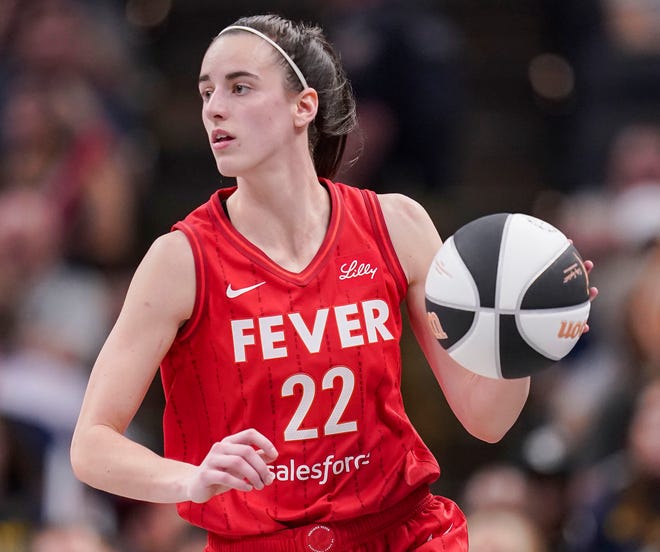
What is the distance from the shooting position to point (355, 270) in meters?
4.20

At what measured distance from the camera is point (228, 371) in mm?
4047

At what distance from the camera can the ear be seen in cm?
430

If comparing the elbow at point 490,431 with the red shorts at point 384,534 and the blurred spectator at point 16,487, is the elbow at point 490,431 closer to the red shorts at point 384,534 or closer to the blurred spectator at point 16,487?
the red shorts at point 384,534

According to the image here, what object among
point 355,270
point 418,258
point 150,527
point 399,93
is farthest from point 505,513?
point 399,93

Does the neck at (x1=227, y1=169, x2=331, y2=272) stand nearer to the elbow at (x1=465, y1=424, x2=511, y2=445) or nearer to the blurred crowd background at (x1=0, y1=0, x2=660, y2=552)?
the elbow at (x1=465, y1=424, x2=511, y2=445)

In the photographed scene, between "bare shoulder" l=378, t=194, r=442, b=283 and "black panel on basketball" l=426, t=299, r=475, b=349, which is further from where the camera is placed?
"bare shoulder" l=378, t=194, r=442, b=283

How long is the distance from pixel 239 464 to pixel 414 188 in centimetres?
548

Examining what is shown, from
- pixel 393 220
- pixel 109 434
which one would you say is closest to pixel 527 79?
pixel 393 220

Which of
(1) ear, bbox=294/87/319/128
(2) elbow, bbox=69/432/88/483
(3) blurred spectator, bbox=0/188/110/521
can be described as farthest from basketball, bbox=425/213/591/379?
(3) blurred spectator, bbox=0/188/110/521

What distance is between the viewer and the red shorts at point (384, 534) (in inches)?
159

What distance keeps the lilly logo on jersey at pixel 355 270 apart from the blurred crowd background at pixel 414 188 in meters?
2.61

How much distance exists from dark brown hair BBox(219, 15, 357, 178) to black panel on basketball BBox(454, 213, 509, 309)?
764 millimetres

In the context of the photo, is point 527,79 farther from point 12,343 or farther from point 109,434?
point 109,434

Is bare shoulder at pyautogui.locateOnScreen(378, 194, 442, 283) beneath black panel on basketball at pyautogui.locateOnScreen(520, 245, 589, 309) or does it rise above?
above
